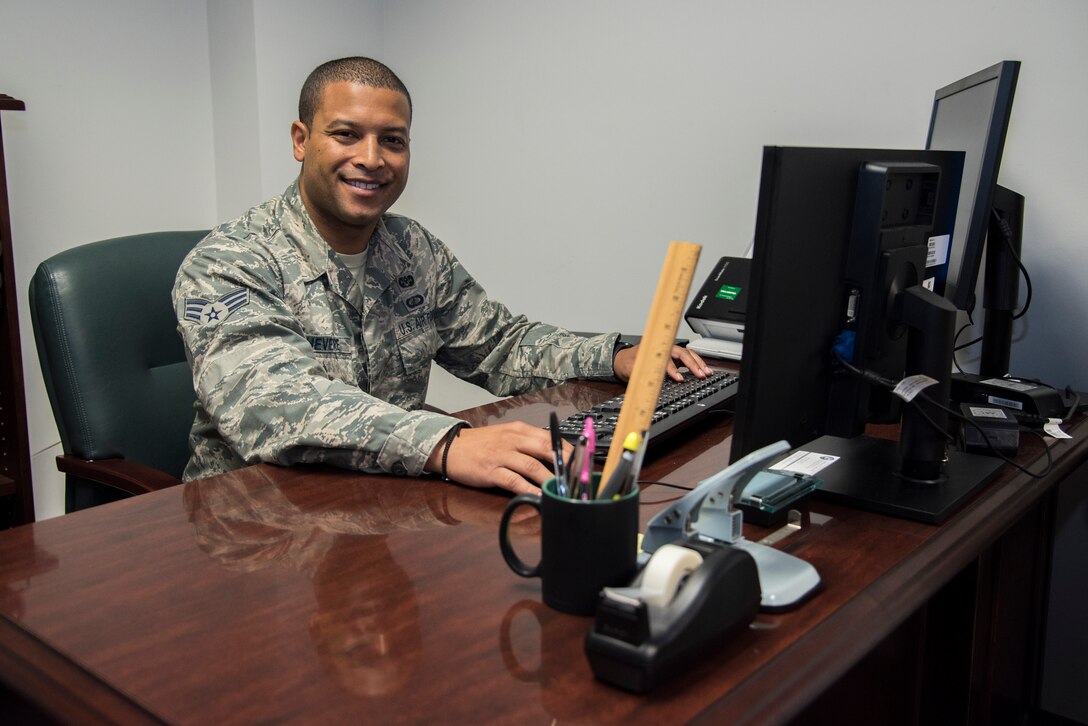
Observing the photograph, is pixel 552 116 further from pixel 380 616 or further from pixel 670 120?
pixel 380 616

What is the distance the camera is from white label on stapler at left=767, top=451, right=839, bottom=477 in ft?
3.36

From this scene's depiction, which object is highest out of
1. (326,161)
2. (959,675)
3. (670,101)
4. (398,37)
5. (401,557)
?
(398,37)

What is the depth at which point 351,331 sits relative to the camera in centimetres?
148

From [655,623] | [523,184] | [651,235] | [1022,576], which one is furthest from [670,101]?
[655,623]

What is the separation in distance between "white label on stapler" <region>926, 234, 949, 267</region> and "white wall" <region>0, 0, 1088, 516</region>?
2.51ft

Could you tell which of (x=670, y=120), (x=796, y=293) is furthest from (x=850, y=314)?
(x=670, y=120)

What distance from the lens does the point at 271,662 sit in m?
0.61

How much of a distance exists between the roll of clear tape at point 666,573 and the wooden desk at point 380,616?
0.06 meters

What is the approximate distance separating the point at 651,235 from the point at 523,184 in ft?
1.41

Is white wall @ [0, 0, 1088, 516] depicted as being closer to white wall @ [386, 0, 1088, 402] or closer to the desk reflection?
white wall @ [386, 0, 1088, 402]

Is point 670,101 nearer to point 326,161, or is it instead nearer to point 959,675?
point 326,161

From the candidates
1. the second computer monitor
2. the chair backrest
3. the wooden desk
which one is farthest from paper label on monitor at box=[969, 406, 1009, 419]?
the chair backrest

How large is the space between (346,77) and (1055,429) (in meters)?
1.18

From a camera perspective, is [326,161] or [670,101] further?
[670,101]
